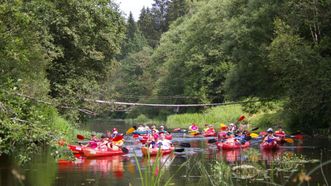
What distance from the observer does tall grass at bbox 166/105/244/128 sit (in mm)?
39072

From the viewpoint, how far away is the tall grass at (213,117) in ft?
128

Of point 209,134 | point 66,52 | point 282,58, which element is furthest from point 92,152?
point 209,134

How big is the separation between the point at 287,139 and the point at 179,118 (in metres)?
25.5

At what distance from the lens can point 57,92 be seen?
24344mm

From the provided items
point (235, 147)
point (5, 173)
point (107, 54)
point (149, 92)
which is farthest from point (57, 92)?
point (149, 92)

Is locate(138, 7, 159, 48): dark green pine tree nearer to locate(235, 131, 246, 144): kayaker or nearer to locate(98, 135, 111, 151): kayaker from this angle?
locate(235, 131, 246, 144): kayaker

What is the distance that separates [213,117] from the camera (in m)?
41.8

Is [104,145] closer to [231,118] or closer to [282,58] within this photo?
[282,58]

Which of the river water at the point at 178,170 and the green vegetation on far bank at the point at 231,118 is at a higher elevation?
the green vegetation on far bank at the point at 231,118

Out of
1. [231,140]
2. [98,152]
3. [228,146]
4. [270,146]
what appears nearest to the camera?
[98,152]

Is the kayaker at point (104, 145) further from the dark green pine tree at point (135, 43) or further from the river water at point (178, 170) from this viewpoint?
the dark green pine tree at point (135, 43)

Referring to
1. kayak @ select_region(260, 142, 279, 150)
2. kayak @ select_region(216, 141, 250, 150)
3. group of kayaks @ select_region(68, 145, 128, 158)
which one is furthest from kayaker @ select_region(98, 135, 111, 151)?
kayak @ select_region(260, 142, 279, 150)

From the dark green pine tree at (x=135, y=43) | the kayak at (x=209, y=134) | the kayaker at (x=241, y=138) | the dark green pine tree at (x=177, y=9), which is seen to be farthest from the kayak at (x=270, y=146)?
the dark green pine tree at (x=135, y=43)

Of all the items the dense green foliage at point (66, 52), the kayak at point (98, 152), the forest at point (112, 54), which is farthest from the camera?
the kayak at point (98, 152)
